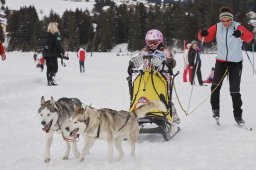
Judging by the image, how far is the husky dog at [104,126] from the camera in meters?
4.66

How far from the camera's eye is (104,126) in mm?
4793

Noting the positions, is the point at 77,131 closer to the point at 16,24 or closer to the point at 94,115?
the point at 94,115

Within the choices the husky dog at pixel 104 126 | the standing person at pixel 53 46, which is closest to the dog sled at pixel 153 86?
the husky dog at pixel 104 126

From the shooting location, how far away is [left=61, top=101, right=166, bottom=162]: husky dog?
4656mm

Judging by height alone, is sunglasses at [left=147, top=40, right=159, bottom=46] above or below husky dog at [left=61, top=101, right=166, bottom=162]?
above

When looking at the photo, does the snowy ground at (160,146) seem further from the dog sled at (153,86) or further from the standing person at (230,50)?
the standing person at (230,50)

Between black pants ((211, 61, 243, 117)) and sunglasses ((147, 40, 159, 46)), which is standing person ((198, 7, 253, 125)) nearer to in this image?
black pants ((211, 61, 243, 117))

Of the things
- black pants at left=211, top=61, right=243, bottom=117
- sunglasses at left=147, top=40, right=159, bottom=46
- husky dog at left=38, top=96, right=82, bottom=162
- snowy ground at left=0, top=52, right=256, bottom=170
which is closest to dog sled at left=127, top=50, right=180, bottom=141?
snowy ground at left=0, top=52, right=256, bottom=170

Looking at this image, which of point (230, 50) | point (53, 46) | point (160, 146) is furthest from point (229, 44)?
point (53, 46)

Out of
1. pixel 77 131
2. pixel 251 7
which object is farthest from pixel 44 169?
pixel 251 7

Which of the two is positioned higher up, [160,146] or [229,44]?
[229,44]

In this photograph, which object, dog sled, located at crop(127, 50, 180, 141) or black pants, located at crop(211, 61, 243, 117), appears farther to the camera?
black pants, located at crop(211, 61, 243, 117)

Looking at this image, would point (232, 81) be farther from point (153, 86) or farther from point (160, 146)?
point (160, 146)

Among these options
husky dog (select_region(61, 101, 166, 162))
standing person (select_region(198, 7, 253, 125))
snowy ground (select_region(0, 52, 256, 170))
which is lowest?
snowy ground (select_region(0, 52, 256, 170))
